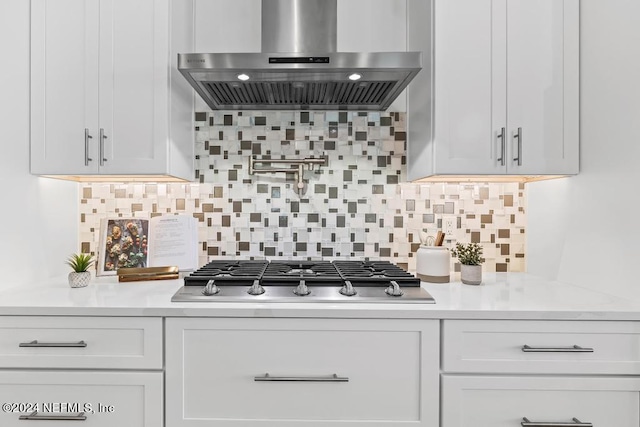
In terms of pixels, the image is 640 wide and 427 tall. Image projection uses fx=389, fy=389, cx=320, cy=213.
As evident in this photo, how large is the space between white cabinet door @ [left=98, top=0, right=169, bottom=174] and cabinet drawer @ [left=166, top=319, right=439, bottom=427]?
820mm

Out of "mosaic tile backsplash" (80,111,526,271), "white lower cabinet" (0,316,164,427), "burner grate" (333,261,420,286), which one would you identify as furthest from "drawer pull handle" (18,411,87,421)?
"burner grate" (333,261,420,286)

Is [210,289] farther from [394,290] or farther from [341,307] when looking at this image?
[394,290]

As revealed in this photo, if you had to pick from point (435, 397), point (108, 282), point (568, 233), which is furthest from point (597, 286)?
point (108, 282)

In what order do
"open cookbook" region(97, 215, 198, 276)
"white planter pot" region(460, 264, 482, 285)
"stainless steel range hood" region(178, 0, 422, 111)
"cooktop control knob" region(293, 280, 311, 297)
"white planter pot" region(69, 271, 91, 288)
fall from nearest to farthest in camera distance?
"cooktop control knob" region(293, 280, 311, 297), "stainless steel range hood" region(178, 0, 422, 111), "white planter pot" region(69, 271, 91, 288), "white planter pot" region(460, 264, 482, 285), "open cookbook" region(97, 215, 198, 276)

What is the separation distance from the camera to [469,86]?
64.1 inches

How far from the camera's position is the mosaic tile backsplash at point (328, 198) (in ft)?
6.65

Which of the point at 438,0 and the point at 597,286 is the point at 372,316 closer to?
the point at 597,286

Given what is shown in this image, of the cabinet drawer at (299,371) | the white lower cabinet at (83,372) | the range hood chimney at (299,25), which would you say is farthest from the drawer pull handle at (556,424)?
the range hood chimney at (299,25)

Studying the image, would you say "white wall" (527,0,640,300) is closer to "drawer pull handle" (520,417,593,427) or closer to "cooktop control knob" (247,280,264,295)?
Answer: "drawer pull handle" (520,417,593,427)

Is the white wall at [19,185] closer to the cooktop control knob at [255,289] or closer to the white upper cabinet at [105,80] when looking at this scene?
the white upper cabinet at [105,80]

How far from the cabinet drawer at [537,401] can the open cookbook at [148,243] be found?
1295mm

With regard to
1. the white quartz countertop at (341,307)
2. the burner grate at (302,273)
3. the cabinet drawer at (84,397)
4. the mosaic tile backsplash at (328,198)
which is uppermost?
the mosaic tile backsplash at (328,198)

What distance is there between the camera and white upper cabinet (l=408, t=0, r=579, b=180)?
5.31 feet

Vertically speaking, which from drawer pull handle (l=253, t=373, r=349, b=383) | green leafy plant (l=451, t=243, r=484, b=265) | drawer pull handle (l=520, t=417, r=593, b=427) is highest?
green leafy plant (l=451, t=243, r=484, b=265)
